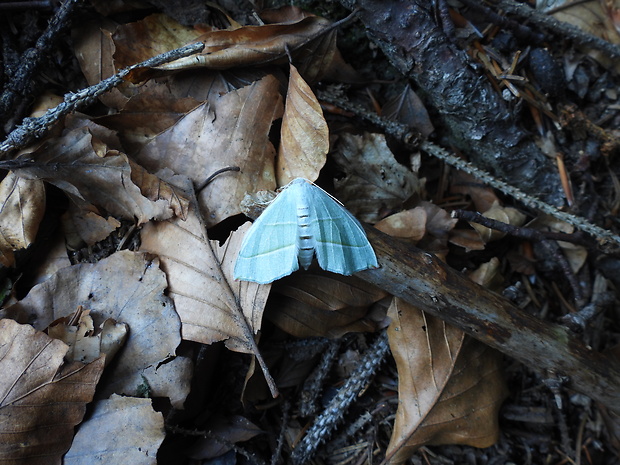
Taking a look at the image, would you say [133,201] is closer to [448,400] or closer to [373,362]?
[373,362]

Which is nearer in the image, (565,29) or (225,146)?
(225,146)

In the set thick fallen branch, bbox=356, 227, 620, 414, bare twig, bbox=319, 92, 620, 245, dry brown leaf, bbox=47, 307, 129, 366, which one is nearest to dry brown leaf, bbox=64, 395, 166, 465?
dry brown leaf, bbox=47, 307, 129, 366

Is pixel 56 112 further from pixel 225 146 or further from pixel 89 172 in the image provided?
pixel 225 146

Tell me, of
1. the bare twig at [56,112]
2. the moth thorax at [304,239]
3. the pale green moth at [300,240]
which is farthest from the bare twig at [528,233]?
the bare twig at [56,112]

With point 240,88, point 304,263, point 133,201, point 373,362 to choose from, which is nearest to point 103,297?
point 133,201

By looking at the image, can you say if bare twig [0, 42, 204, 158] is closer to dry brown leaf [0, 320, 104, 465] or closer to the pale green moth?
dry brown leaf [0, 320, 104, 465]

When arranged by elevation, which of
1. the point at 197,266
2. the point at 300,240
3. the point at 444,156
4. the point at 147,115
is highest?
the point at 147,115

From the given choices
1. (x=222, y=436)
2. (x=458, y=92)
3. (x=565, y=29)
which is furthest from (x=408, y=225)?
(x=565, y=29)
